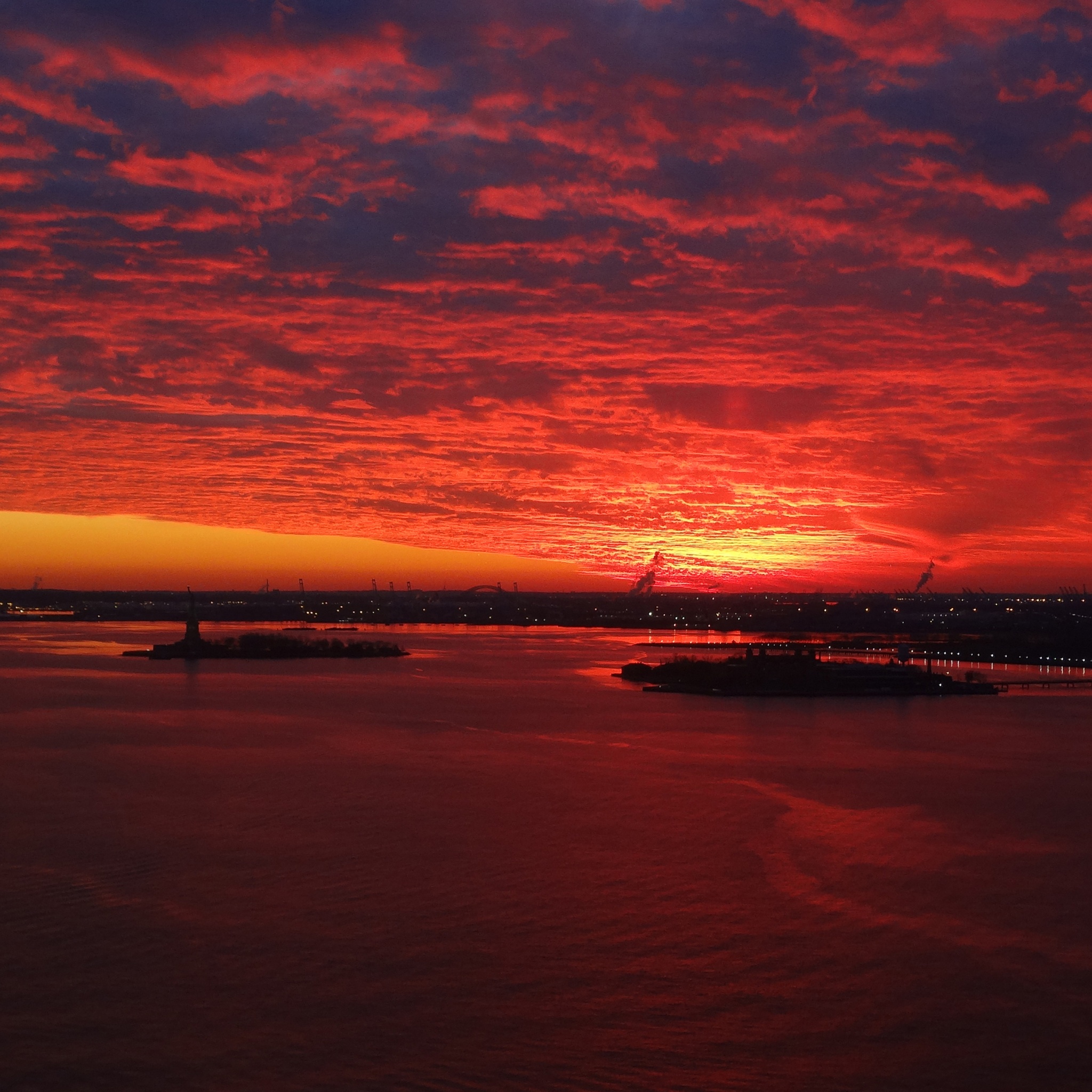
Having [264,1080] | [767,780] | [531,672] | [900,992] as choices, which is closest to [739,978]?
[900,992]

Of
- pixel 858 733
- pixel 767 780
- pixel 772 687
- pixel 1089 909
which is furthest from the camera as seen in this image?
pixel 772 687

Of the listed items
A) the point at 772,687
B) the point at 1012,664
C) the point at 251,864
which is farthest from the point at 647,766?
the point at 1012,664

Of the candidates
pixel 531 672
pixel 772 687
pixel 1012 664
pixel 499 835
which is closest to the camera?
pixel 499 835

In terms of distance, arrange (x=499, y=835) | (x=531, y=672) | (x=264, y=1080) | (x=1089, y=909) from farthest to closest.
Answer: (x=531, y=672)
(x=499, y=835)
(x=1089, y=909)
(x=264, y=1080)

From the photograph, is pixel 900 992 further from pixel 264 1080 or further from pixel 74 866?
pixel 74 866

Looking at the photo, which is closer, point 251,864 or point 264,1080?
point 264,1080

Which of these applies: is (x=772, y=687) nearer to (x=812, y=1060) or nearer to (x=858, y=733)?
(x=858, y=733)

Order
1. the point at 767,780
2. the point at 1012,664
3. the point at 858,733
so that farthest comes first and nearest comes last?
the point at 1012,664, the point at 858,733, the point at 767,780

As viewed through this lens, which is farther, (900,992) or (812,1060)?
(900,992)
